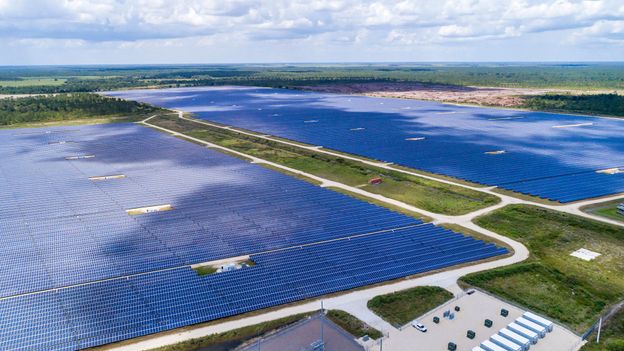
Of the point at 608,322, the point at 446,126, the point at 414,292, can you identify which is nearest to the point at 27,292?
the point at 414,292

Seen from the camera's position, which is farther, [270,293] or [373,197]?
[373,197]

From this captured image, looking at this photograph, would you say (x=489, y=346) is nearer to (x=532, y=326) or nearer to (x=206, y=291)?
(x=532, y=326)

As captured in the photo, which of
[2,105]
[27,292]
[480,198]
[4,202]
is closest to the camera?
[27,292]

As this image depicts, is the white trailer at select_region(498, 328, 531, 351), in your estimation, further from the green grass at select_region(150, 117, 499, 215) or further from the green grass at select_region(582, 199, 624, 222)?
the green grass at select_region(582, 199, 624, 222)

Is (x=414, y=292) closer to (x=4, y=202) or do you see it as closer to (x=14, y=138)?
(x=4, y=202)

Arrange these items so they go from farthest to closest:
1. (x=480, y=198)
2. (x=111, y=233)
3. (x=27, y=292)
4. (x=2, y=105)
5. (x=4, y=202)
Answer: (x=2, y=105), (x=480, y=198), (x=4, y=202), (x=111, y=233), (x=27, y=292)

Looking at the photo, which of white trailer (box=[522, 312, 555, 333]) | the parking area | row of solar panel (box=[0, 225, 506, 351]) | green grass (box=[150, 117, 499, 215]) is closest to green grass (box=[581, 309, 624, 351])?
the parking area

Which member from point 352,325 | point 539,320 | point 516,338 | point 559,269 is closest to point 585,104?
point 559,269
